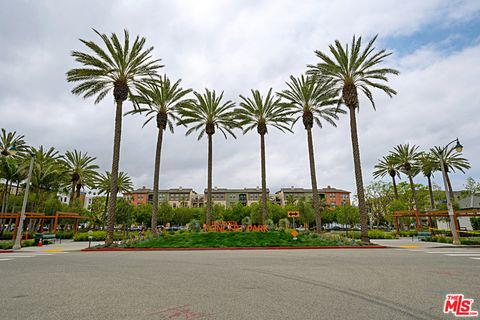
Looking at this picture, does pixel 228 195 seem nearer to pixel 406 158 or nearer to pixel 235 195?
pixel 235 195

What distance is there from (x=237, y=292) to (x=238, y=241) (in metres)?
15.9

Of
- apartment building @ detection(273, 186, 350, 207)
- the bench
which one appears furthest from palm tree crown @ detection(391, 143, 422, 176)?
apartment building @ detection(273, 186, 350, 207)

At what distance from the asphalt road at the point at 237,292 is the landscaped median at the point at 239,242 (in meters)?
10.3

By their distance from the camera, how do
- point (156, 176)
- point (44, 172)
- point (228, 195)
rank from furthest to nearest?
point (228, 195), point (44, 172), point (156, 176)

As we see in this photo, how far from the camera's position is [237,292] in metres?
6.55

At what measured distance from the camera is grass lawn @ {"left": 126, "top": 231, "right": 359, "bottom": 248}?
2077cm

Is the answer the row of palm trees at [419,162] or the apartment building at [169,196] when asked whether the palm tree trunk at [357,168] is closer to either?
the row of palm trees at [419,162]

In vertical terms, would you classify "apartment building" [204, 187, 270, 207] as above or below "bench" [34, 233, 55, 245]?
above

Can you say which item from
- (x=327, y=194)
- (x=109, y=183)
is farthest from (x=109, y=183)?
(x=327, y=194)

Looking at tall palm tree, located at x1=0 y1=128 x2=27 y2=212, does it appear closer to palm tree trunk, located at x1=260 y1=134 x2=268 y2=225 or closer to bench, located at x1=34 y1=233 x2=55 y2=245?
bench, located at x1=34 y1=233 x2=55 y2=245

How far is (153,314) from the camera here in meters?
5.02

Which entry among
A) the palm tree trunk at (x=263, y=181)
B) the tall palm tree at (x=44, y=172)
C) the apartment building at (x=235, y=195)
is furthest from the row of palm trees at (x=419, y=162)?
the apartment building at (x=235, y=195)

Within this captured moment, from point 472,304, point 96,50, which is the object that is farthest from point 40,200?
point 472,304

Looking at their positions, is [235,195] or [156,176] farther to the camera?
[235,195]
